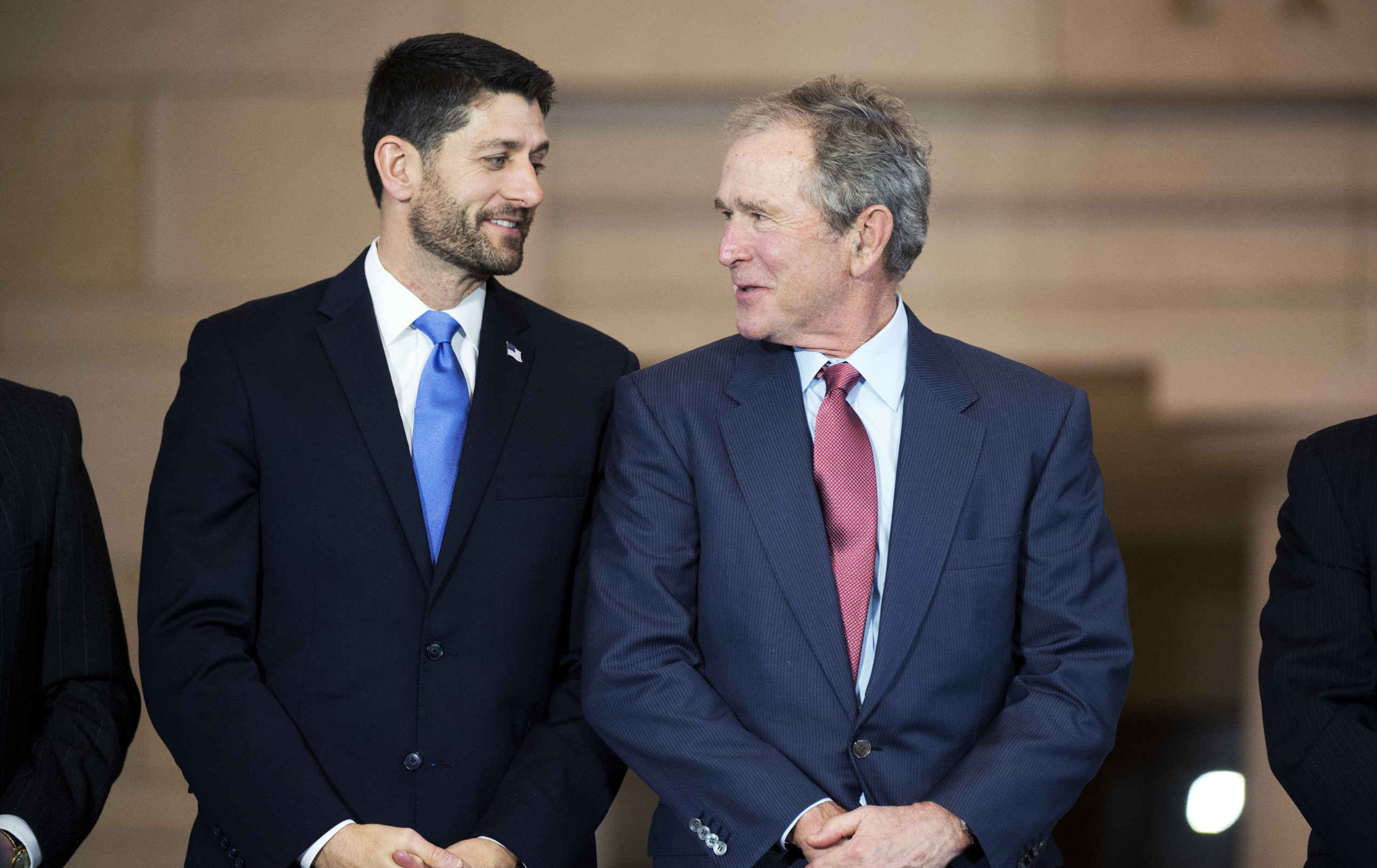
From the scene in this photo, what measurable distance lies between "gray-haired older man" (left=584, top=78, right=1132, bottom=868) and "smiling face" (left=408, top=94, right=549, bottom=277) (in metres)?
0.35

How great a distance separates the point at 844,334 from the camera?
2.21 metres

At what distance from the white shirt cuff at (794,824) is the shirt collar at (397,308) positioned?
95 centimetres

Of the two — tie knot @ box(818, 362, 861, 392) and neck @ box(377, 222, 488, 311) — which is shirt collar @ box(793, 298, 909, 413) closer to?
tie knot @ box(818, 362, 861, 392)

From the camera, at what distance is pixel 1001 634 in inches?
81.5

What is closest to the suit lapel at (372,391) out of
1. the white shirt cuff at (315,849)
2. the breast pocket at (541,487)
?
the breast pocket at (541,487)

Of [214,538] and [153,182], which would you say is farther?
[153,182]

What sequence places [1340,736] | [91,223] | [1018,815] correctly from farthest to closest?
[91,223] < [1340,736] < [1018,815]

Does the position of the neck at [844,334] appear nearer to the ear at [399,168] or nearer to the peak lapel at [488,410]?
the peak lapel at [488,410]

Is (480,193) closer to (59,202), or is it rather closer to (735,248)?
(735,248)

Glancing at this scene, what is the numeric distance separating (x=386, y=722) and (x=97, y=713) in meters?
0.42

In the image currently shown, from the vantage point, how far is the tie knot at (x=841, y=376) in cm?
215

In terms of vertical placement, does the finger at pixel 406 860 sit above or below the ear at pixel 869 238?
below

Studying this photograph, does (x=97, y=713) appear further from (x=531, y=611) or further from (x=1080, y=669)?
(x=1080, y=669)

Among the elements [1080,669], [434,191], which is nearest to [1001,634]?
[1080,669]
